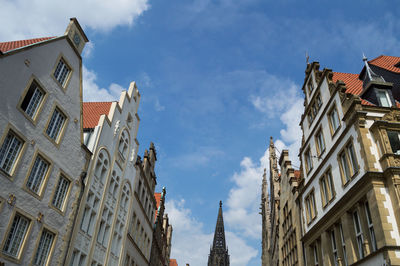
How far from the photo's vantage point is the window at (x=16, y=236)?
526 inches

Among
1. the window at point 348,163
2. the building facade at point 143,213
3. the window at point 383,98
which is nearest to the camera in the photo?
the window at point 348,163

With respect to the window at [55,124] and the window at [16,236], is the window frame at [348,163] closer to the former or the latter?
the window at [55,124]

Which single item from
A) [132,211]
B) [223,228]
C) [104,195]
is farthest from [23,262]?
[223,228]

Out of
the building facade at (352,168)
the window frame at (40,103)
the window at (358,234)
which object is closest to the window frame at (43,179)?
the window frame at (40,103)

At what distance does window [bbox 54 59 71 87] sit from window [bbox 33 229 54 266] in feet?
26.2

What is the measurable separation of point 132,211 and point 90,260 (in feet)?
29.3

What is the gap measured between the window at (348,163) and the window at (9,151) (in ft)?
53.0

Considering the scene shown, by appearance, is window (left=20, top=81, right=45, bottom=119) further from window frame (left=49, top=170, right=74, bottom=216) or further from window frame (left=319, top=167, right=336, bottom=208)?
window frame (left=319, top=167, right=336, bottom=208)

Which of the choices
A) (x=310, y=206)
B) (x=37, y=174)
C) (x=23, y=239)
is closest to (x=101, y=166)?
(x=37, y=174)

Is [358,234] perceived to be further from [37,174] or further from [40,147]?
[40,147]

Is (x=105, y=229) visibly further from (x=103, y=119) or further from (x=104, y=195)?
(x=103, y=119)

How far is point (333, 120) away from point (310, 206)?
22.0ft

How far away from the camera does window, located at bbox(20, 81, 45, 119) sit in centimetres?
1509

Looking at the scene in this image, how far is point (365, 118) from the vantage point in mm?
16672
